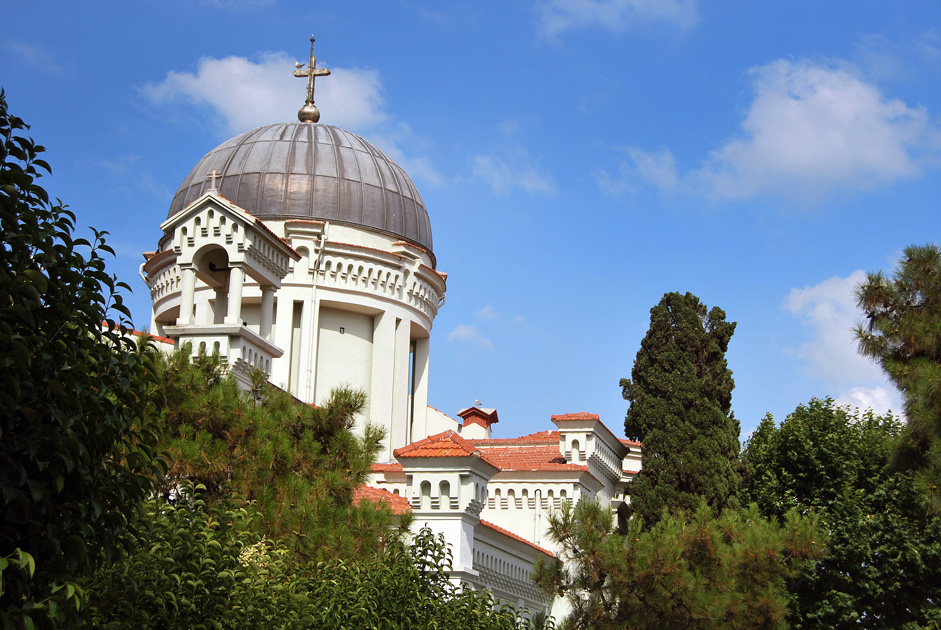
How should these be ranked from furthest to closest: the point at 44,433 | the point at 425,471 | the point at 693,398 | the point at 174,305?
the point at 174,305
the point at 693,398
the point at 425,471
the point at 44,433

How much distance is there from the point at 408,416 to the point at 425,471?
15270 millimetres

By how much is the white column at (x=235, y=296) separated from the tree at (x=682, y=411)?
11284 millimetres

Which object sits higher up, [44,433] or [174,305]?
[174,305]

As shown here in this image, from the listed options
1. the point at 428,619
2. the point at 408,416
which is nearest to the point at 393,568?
the point at 428,619

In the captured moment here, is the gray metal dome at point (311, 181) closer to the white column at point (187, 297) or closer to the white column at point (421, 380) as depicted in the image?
the white column at point (421, 380)

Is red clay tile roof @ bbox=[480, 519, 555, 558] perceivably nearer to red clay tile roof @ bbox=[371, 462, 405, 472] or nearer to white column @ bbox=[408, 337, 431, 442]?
red clay tile roof @ bbox=[371, 462, 405, 472]

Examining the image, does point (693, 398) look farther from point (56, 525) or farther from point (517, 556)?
point (56, 525)

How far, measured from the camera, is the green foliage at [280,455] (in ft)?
44.7

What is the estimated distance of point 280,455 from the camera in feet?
48.2

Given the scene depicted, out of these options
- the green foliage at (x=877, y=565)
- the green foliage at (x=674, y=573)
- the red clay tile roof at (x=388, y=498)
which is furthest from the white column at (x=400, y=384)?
the green foliage at (x=674, y=573)

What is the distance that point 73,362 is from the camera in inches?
250

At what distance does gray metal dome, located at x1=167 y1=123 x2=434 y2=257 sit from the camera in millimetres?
31203

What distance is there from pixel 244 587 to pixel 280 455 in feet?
16.6

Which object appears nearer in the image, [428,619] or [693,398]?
[428,619]
